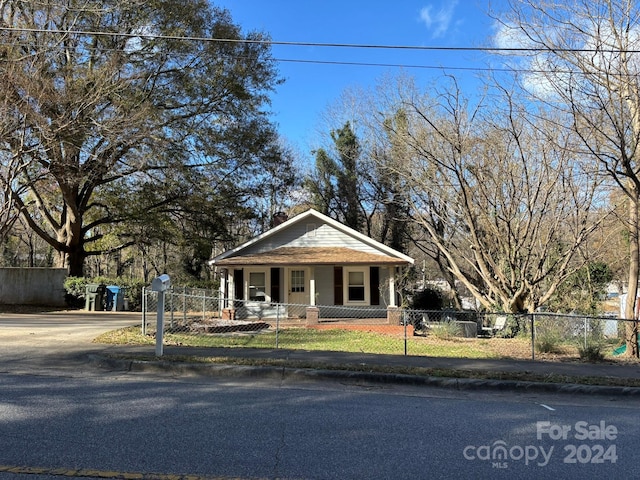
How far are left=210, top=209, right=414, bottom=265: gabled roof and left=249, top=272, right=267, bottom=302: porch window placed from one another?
94cm

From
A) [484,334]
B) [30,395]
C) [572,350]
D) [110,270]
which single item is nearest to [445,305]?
[484,334]

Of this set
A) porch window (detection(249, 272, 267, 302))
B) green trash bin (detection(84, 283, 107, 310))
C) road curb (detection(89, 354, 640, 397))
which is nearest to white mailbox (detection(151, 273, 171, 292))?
road curb (detection(89, 354, 640, 397))

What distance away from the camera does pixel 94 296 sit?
921 inches

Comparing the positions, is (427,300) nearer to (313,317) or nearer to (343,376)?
(313,317)

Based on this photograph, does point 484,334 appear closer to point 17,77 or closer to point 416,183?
point 416,183

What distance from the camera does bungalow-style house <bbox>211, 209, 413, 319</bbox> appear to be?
2169 cm

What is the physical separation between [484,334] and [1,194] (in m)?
20.6

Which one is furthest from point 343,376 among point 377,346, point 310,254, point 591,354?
point 310,254

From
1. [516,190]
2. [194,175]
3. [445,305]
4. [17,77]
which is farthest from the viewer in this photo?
[445,305]

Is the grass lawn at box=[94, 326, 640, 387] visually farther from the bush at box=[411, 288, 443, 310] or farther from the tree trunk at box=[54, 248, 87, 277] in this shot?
the tree trunk at box=[54, 248, 87, 277]

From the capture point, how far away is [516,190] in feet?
60.6

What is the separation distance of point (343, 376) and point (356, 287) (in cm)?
1433

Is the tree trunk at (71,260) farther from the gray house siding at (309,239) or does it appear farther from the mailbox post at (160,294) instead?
the mailbox post at (160,294)

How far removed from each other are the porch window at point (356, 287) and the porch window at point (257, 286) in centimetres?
389
